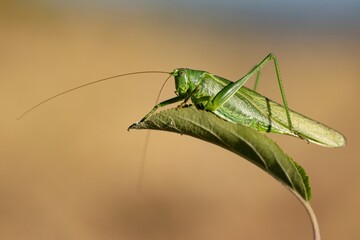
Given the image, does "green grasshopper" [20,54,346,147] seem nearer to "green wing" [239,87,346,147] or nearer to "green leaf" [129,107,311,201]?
"green wing" [239,87,346,147]

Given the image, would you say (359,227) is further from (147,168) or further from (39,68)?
(39,68)

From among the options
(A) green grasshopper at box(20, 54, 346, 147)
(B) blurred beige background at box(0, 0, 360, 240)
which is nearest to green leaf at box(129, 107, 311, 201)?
(A) green grasshopper at box(20, 54, 346, 147)

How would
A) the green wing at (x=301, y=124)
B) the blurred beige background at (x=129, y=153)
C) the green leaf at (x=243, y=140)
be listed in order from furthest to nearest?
the blurred beige background at (x=129, y=153) < the green wing at (x=301, y=124) < the green leaf at (x=243, y=140)

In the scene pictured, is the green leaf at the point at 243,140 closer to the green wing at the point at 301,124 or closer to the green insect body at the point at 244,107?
the green insect body at the point at 244,107

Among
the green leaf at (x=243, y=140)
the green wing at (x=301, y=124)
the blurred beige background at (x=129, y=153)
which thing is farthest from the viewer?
the blurred beige background at (x=129, y=153)

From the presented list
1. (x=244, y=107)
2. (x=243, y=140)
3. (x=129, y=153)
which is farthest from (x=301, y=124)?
(x=129, y=153)

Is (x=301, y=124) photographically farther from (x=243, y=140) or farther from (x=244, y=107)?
(x=243, y=140)

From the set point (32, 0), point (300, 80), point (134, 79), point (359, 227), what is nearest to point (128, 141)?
point (134, 79)

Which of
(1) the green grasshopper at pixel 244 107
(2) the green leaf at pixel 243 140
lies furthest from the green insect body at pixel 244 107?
(2) the green leaf at pixel 243 140
